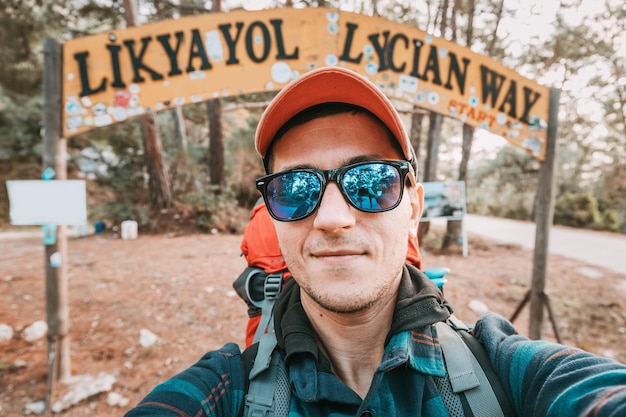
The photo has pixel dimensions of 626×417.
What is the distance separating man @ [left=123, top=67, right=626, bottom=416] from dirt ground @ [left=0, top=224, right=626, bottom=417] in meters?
2.50

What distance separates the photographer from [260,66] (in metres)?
3.35

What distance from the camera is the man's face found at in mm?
1197

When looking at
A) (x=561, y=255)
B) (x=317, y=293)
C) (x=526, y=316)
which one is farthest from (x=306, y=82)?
(x=561, y=255)

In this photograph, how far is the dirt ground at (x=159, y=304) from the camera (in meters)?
3.21

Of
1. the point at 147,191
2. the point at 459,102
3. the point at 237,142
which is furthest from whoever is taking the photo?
the point at 237,142

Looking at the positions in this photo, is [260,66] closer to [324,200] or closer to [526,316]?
[324,200]

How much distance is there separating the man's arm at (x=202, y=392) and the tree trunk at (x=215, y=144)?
32.2ft

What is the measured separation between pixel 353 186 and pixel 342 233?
19cm

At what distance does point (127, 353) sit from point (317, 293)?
10.9ft

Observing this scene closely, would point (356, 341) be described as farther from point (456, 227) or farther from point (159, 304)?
point (456, 227)

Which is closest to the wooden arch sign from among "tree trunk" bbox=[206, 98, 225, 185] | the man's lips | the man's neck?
the man's lips

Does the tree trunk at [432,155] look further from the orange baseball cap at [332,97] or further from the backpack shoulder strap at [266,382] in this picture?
the backpack shoulder strap at [266,382]

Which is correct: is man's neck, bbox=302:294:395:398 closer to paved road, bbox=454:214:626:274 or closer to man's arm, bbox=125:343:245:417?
man's arm, bbox=125:343:245:417

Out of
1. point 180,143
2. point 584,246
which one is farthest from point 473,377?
point 180,143
